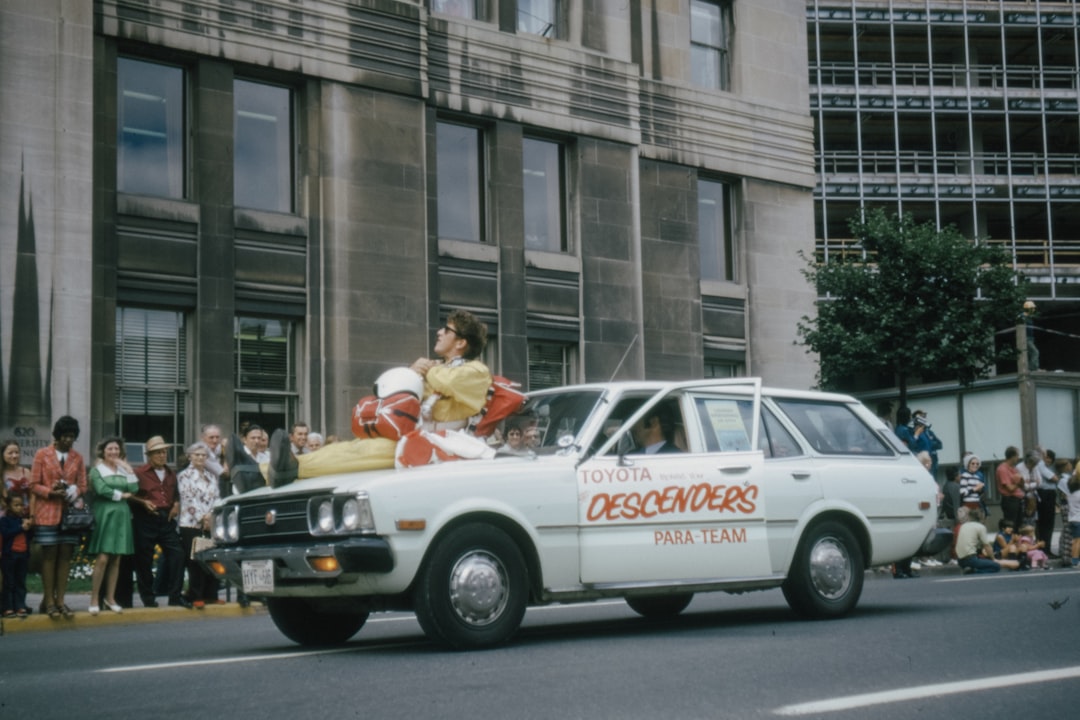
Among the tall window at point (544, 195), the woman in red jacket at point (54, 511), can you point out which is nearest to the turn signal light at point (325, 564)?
the woman in red jacket at point (54, 511)

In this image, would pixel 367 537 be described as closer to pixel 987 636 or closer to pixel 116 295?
pixel 987 636

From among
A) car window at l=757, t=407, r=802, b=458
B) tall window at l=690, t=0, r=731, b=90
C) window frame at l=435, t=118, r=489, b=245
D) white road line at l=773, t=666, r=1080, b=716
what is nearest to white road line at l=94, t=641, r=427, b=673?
car window at l=757, t=407, r=802, b=458

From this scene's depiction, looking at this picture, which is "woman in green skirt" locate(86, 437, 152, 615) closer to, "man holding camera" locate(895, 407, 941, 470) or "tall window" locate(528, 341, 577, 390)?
"tall window" locate(528, 341, 577, 390)

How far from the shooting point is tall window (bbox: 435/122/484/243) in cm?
2403

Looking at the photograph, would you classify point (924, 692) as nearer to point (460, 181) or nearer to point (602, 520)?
point (602, 520)

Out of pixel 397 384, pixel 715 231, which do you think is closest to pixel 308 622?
pixel 397 384

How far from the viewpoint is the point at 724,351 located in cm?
2795

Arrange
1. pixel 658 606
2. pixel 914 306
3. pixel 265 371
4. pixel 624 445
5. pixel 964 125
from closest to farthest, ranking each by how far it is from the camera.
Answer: pixel 624 445 < pixel 658 606 < pixel 265 371 < pixel 914 306 < pixel 964 125

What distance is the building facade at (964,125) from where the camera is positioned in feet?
190

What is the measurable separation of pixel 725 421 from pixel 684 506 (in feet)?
3.01

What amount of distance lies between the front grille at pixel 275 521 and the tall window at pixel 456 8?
620 inches

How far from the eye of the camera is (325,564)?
28.5ft

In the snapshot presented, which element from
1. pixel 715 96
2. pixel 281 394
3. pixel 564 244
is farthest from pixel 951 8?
pixel 281 394

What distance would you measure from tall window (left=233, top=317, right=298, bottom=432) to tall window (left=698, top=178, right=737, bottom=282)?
30.0 feet
